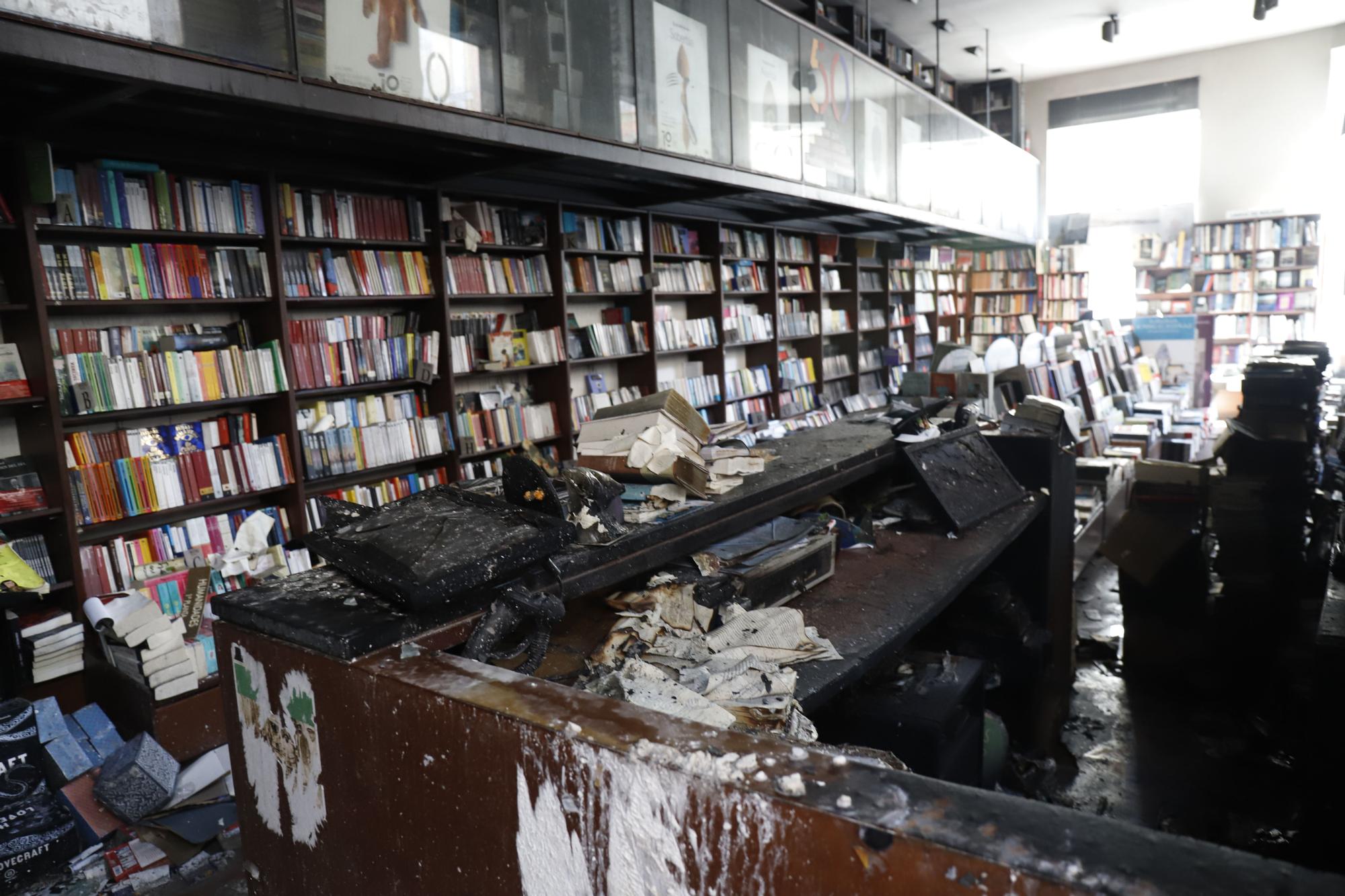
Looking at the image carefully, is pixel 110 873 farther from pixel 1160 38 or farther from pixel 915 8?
pixel 1160 38

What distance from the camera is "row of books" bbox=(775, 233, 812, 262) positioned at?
7.21m

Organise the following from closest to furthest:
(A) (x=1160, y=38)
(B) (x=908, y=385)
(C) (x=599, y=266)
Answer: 1. (C) (x=599, y=266)
2. (B) (x=908, y=385)
3. (A) (x=1160, y=38)

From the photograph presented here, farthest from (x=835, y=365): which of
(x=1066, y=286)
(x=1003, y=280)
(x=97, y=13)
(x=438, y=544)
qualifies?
(x=438, y=544)

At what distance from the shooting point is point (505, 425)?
4770 mm

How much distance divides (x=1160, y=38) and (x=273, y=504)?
439 inches

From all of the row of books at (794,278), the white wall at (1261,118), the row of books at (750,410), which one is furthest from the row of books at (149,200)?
the white wall at (1261,118)

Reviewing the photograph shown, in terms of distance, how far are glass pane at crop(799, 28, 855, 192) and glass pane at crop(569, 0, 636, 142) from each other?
181cm

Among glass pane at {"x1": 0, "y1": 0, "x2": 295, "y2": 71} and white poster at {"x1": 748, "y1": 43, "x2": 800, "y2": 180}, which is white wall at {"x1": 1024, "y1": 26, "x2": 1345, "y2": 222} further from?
glass pane at {"x1": 0, "y1": 0, "x2": 295, "y2": 71}

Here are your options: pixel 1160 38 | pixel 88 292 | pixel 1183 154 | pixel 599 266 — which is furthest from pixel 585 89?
pixel 1183 154

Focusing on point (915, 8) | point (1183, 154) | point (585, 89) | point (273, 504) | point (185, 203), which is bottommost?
point (273, 504)

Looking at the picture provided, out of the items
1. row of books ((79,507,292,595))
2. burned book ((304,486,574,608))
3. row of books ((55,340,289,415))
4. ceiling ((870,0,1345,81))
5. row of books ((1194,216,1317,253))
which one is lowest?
row of books ((79,507,292,595))

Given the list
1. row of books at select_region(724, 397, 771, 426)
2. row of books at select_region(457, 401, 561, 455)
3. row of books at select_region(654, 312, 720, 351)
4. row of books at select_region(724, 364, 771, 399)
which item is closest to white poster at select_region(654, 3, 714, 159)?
row of books at select_region(654, 312, 720, 351)

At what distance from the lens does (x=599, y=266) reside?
17.7 feet

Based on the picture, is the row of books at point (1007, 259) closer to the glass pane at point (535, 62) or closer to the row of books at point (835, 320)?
the row of books at point (835, 320)
